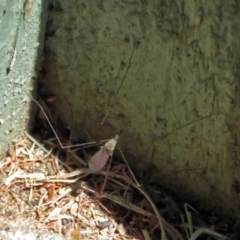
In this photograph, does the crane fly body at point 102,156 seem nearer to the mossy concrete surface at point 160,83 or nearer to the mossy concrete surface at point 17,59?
the mossy concrete surface at point 160,83

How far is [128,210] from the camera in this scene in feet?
7.44

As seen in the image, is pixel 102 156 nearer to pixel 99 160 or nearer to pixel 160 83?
pixel 99 160

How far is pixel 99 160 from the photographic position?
2.33m

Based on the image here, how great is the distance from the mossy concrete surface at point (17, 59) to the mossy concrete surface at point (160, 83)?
0.17ft

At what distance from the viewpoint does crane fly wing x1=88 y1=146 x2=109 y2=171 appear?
91.6 inches

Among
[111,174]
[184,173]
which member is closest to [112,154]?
[111,174]

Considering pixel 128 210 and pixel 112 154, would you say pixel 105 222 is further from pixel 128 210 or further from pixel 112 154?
pixel 112 154

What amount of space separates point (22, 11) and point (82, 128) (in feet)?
1.35

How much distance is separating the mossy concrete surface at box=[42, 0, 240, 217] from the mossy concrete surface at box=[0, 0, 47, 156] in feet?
0.17

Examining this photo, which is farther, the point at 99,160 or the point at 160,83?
the point at 99,160

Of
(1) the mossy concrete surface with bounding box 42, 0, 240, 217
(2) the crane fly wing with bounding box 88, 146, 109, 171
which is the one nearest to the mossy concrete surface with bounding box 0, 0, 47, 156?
(1) the mossy concrete surface with bounding box 42, 0, 240, 217

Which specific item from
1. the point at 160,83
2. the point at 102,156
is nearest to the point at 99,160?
the point at 102,156

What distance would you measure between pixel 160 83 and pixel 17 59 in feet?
1.28

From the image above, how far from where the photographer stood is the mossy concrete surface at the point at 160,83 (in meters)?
2.03
